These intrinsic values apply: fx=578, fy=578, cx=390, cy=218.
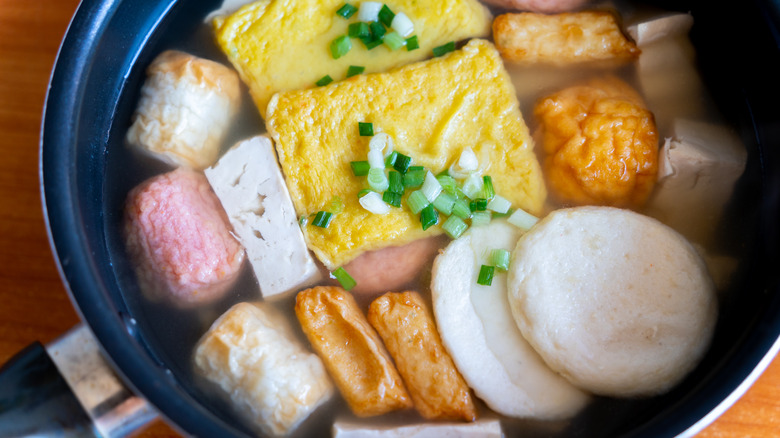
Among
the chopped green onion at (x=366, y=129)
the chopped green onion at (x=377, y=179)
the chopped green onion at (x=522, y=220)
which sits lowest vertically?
the chopped green onion at (x=522, y=220)

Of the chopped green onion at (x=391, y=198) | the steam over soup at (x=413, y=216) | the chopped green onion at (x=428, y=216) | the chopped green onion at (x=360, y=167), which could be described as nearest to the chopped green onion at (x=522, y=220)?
the steam over soup at (x=413, y=216)

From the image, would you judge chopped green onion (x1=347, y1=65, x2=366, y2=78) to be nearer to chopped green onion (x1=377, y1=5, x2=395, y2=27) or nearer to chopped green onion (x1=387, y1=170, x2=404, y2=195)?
chopped green onion (x1=377, y1=5, x2=395, y2=27)

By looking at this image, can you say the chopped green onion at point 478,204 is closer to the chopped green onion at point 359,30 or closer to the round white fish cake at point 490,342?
the round white fish cake at point 490,342

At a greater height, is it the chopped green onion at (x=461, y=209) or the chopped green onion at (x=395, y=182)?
the chopped green onion at (x=395, y=182)

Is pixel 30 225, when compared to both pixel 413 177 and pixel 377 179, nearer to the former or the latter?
pixel 377 179

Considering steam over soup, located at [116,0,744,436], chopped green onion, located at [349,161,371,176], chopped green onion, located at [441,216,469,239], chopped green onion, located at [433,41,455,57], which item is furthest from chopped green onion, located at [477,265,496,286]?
chopped green onion, located at [433,41,455,57]

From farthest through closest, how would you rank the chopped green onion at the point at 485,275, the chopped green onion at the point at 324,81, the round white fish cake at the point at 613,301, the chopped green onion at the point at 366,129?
1. the chopped green onion at the point at 324,81
2. the chopped green onion at the point at 366,129
3. the chopped green onion at the point at 485,275
4. the round white fish cake at the point at 613,301

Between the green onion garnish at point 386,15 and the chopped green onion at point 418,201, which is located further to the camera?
the green onion garnish at point 386,15

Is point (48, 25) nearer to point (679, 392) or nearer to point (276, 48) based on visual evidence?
point (276, 48)
